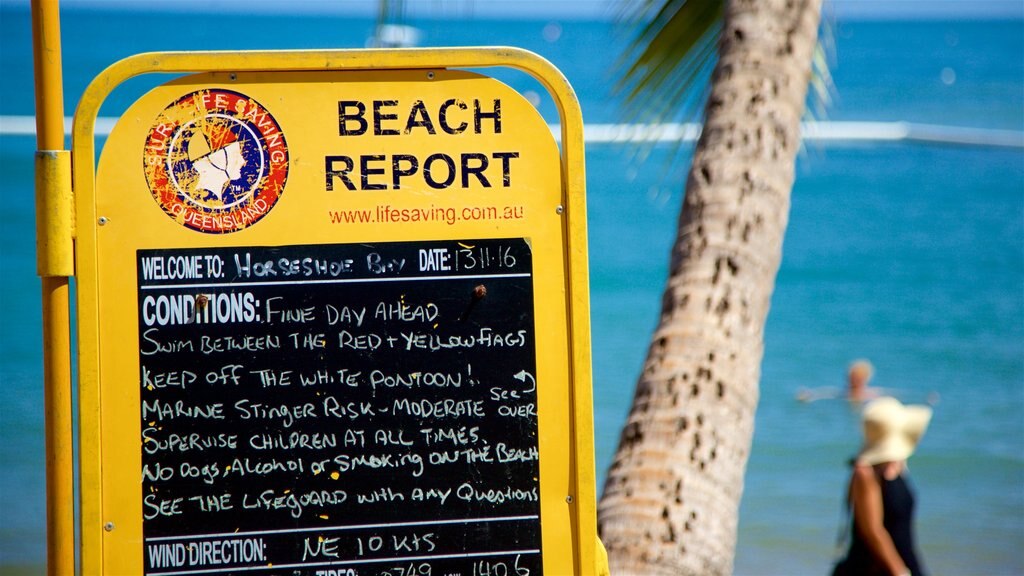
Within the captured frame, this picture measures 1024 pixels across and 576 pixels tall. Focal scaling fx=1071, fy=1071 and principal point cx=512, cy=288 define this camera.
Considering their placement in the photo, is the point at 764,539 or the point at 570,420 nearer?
the point at 570,420

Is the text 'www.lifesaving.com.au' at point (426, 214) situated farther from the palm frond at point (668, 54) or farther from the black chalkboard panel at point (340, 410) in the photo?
the palm frond at point (668, 54)

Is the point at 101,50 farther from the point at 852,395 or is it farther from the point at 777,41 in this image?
the point at 777,41

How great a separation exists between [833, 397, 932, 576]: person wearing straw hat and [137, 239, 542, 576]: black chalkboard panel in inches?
94.2

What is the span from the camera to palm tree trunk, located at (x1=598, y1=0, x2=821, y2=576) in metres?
3.44

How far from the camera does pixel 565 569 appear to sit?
104 inches

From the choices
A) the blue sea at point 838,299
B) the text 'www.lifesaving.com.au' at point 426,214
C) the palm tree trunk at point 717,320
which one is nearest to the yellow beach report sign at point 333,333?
the text 'www.lifesaving.com.au' at point 426,214

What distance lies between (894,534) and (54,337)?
346cm

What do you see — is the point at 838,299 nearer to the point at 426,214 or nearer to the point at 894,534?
the point at 894,534

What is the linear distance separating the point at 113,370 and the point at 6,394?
14706 mm

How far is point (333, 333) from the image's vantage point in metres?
2.59

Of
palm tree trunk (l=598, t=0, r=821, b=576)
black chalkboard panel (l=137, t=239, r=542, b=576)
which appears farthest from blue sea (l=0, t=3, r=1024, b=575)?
black chalkboard panel (l=137, t=239, r=542, b=576)

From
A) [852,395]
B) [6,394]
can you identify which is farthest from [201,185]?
[6,394]

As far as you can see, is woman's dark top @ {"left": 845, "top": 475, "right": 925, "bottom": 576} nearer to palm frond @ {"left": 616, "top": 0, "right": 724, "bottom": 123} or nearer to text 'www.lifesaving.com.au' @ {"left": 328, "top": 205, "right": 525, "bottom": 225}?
palm frond @ {"left": 616, "top": 0, "right": 724, "bottom": 123}

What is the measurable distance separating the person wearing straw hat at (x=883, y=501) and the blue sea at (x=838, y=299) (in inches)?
63.1
